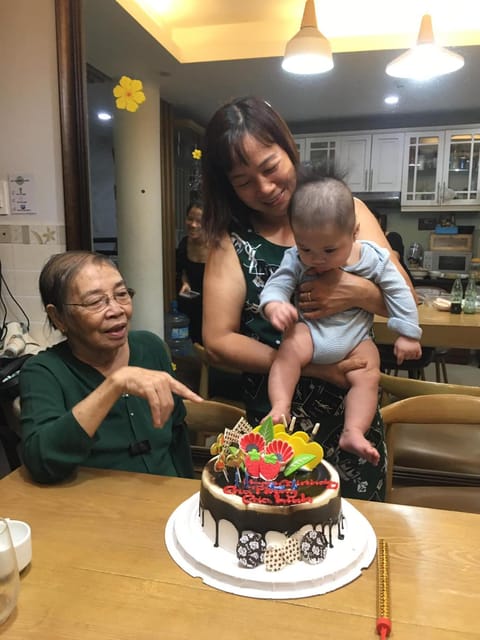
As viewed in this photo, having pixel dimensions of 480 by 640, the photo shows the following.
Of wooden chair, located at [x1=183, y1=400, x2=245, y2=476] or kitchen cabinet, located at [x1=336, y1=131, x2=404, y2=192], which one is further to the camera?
kitchen cabinet, located at [x1=336, y1=131, x2=404, y2=192]

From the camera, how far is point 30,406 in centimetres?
118

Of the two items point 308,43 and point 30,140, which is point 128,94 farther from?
point 308,43

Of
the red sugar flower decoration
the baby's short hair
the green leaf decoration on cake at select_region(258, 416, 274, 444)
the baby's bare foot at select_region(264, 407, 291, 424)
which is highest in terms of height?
the baby's short hair

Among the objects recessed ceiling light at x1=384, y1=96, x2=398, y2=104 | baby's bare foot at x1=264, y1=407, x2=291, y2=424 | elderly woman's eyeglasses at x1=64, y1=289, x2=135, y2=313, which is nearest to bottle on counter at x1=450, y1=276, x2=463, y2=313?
recessed ceiling light at x1=384, y1=96, x2=398, y2=104

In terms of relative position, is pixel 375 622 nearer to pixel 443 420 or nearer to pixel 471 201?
pixel 443 420

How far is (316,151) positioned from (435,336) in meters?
1.81

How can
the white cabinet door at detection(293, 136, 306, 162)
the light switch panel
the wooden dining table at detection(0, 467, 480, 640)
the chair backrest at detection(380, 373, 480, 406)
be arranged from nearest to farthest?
the wooden dining table at detection(0, 467, 480, 640) → the white cabinet door at detection(293, 136, 306, 162) → the chair backrest at detection(380, 373, 480, 406) → the light switch panel

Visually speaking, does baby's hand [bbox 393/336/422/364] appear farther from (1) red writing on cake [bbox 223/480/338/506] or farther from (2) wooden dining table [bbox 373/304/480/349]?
(2) wooden dining table [bbox 373/304/480/349]

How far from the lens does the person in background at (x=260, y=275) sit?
3.96 ft

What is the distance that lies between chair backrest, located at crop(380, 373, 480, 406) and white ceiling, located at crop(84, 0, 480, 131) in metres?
1.53

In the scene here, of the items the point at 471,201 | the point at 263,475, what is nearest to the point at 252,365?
the point at 263,475

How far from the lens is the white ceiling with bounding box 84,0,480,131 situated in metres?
2.59

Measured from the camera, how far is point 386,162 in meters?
4.24

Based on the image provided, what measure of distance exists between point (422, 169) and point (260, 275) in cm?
371
